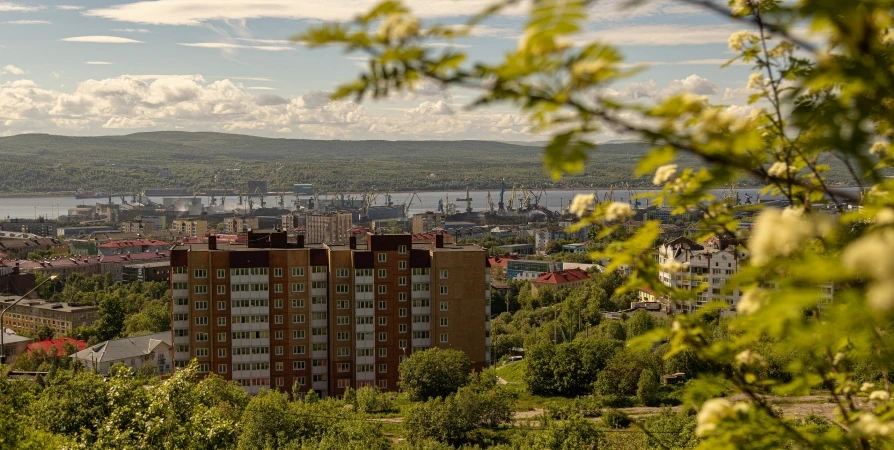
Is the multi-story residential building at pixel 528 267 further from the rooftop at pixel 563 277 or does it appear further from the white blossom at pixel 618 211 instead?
the white blossom at pixel 618 211

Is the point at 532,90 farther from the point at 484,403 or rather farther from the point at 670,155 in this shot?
the point at 484,403

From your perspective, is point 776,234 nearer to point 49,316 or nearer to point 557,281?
point 557,281

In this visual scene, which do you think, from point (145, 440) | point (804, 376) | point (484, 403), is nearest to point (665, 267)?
point (804, 376)

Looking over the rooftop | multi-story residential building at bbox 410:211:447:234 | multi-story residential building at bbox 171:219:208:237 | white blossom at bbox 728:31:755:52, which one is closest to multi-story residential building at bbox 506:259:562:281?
the rooftop

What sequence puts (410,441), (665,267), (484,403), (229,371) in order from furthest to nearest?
(229,371)
(484,403)
(410,441)
(665,267)

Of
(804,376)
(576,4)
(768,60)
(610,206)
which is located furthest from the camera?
(768,60)

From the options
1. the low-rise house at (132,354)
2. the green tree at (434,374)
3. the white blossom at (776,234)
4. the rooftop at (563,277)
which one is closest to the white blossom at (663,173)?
the white blossom at (776,234)

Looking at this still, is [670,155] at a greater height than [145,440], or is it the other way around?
[670,155]
